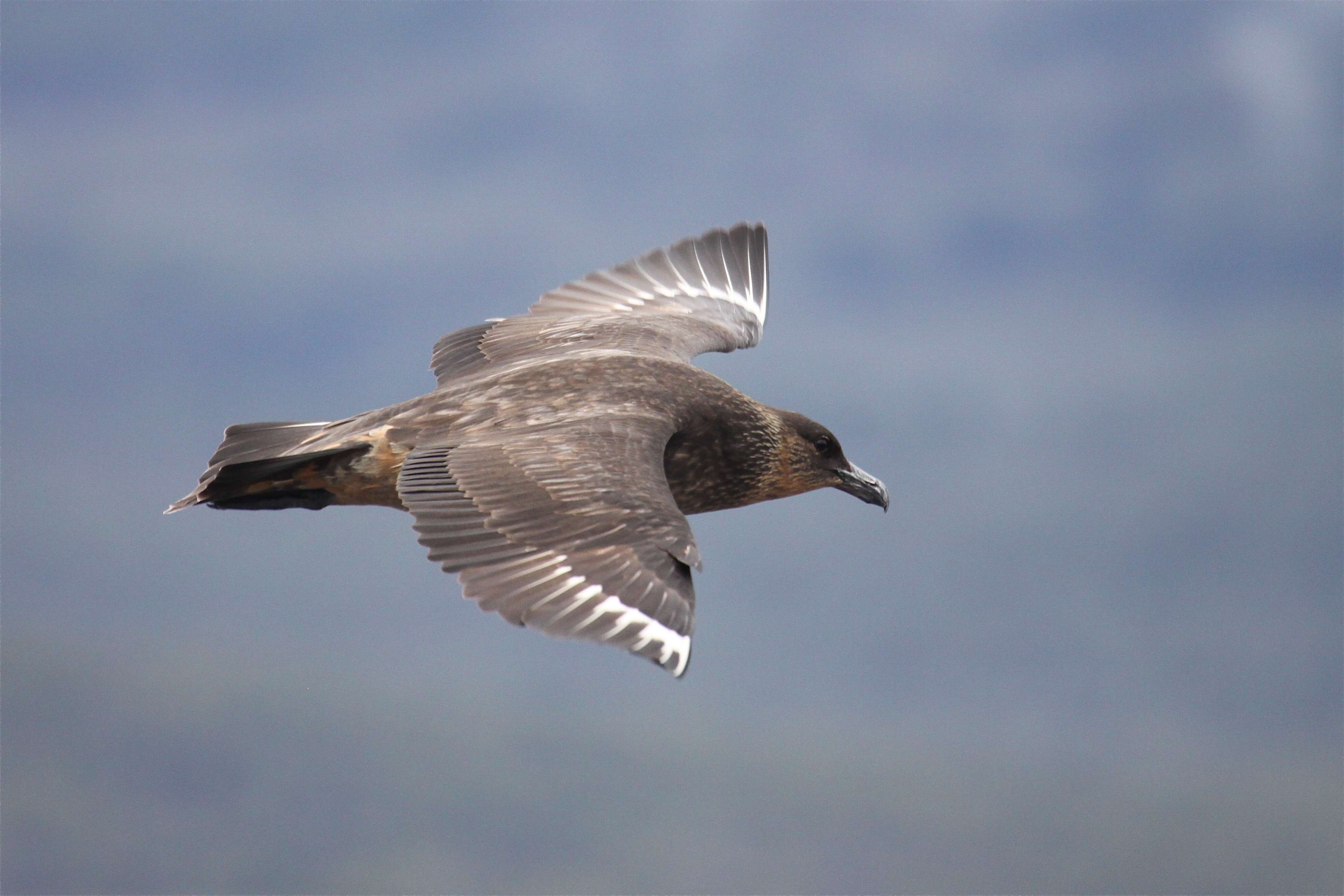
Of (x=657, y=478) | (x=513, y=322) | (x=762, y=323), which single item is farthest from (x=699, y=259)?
(x=657, y=478)

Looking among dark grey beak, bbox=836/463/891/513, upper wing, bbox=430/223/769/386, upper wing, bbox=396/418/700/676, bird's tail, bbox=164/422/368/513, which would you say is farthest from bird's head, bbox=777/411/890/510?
bird's tail, bbox=164/422/368/513

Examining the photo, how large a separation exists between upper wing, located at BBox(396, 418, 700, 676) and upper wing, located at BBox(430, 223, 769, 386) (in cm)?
167

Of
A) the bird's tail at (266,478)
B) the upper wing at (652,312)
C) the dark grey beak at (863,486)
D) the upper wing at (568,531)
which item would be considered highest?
the upper wing at (652,312)

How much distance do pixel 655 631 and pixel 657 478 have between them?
36.5 inches

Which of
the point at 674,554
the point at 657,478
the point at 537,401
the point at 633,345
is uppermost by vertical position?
the point at 633,345

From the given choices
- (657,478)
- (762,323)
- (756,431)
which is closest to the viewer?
(657,478)

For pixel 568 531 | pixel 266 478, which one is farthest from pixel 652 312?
pixel 568 531

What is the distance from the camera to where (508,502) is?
5.49m

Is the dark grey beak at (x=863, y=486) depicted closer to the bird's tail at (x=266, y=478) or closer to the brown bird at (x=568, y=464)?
the brown bird at (x=568, y=464)

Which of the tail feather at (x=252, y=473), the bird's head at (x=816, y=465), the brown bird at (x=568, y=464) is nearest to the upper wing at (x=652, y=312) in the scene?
the brown bird at (x=568, y=464)

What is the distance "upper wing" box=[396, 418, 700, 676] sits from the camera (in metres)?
4.98

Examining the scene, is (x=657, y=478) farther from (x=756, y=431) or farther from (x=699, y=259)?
(x=699, y=259)

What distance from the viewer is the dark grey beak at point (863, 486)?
7.21 meters

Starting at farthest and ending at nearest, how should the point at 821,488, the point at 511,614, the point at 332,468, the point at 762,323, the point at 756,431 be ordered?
the point at 762,323, the point at 821,488, the point at 756,431, the point at 332,468, the point at 511,614
